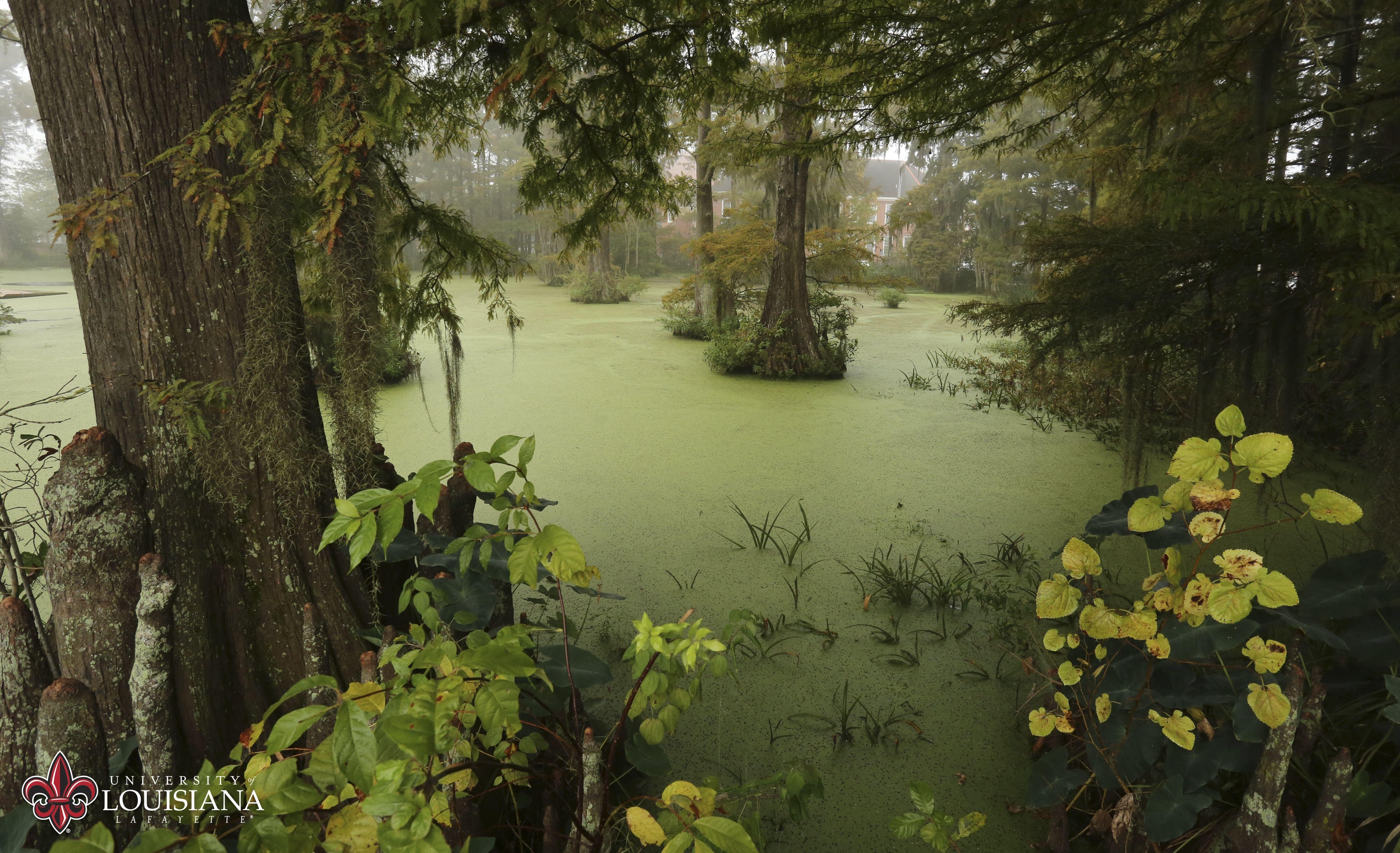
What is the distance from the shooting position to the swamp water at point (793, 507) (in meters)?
1.64

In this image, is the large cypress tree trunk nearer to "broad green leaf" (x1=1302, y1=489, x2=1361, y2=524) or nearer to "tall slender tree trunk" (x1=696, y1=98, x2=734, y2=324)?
"broad green leaf" (x1=1302, y1=489, x2=1361, y2=524)

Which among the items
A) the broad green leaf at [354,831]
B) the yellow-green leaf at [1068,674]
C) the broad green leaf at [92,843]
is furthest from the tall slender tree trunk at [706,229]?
the broad green leaf at [92,843]

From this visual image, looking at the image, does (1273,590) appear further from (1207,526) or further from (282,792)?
(282,792)

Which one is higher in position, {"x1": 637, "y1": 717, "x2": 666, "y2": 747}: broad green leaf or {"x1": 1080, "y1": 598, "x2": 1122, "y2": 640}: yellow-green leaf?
{"x1": 1080, "y1": 598, "x2": 1122, "y2": 640}: yellow-green leaf

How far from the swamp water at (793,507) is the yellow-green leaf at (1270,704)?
2.04 feet

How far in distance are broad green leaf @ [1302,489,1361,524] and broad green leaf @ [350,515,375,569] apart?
1218 mm

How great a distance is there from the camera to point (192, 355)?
1.40 metres

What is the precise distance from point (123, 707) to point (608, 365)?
4826mm

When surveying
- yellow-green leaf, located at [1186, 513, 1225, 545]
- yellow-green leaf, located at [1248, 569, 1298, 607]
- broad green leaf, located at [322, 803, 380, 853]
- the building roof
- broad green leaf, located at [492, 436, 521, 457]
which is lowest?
broad green leaf, located at [322, 803, 380, 853]

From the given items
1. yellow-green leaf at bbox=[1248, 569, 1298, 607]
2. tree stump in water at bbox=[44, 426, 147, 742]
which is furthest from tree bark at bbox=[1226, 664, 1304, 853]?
tree stump in water at bbox=[44, 426, 147, 742]

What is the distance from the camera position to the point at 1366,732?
127cm

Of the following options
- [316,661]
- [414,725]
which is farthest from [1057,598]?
[316,661]

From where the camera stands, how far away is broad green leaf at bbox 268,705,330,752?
27.6 inches

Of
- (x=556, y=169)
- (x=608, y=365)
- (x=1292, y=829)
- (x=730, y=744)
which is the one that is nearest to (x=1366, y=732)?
(x=1292, y=829)
